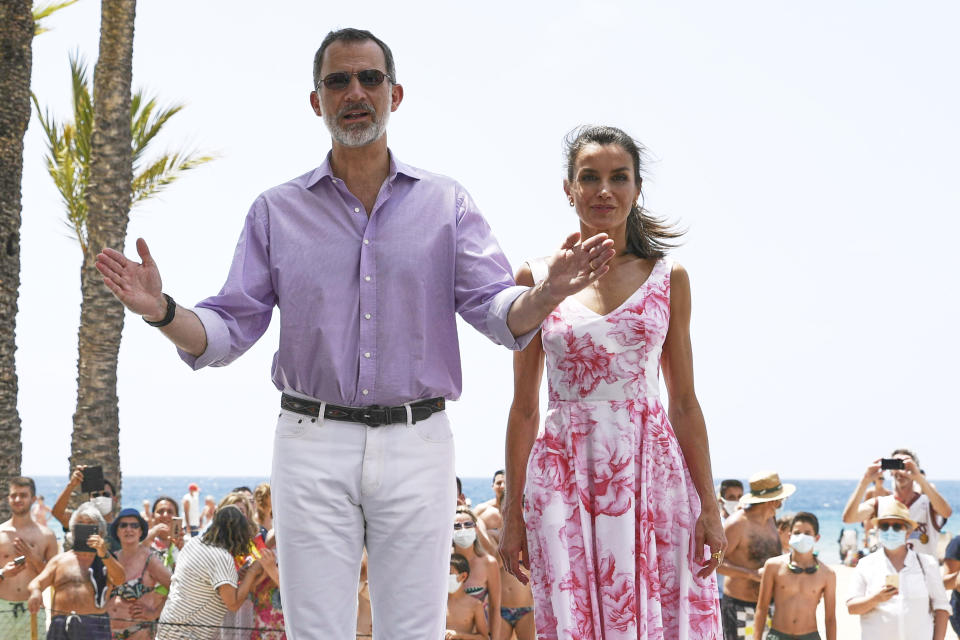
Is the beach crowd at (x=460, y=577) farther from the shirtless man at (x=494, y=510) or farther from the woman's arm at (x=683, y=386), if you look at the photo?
the woman's arm at (x=683, y=386)

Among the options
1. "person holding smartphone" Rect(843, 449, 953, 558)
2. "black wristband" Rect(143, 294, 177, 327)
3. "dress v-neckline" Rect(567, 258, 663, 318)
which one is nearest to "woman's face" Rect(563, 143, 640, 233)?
"dress v-neckline" Rect(567, 258, 663, 318)

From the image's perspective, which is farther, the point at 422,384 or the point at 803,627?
the point at 803,627

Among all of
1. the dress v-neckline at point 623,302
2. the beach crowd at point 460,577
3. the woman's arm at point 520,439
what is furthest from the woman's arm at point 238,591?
the dress v-neckline at point 623,302

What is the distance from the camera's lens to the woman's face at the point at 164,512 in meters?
11.4

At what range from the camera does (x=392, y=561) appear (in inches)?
119

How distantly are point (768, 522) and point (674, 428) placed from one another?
660cm

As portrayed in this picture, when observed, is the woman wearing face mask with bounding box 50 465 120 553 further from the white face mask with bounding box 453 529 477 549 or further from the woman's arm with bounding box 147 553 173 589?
the white face mask with bounding box 453 529 477 549

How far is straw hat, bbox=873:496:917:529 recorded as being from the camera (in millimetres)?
9336

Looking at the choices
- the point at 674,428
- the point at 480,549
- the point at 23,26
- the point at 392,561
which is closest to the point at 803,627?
the point at 480,549

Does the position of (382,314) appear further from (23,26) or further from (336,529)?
(23,26)

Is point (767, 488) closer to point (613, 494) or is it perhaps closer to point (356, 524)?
point (613, 494)

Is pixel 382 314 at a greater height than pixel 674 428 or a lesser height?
greater

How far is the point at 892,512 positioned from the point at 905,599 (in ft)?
2.27

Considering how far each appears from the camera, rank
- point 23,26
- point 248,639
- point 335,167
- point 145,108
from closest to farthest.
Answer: point 335,167 → point 248,639 → point 23,26 → point 145,108
